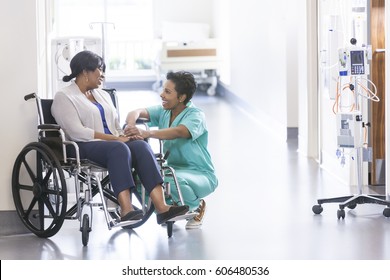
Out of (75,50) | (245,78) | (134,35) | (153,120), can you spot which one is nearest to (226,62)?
(245,78)

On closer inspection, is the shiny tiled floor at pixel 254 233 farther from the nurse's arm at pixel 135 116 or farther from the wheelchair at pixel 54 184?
the nurse's arm at pixel 135 116

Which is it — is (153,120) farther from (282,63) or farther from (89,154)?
(282,63)

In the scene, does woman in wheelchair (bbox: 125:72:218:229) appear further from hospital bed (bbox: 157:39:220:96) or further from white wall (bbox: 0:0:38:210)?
hospital bed (bbox: 157:39:220:96)

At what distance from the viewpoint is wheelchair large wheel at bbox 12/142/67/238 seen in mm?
5137

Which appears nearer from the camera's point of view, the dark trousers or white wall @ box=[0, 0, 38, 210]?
the dark trousers

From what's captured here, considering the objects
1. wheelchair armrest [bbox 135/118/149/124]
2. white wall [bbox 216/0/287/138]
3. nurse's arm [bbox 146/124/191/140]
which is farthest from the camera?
white wall [bbox 216/0/287/138]

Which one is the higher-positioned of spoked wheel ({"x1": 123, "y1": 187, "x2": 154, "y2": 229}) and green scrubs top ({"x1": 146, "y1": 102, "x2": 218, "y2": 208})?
green scrubs top ({"x1": 146, "y1": 102, "x2": 218, "y2": 208})

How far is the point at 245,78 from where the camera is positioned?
40.8ft

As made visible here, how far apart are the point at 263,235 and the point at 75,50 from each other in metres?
2.17

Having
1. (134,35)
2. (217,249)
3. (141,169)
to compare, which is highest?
(134,35)

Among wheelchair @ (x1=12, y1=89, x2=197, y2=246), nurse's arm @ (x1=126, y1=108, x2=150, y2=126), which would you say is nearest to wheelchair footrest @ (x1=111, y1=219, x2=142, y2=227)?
wheelchair @ (x1=12, y1=89, x2=197, y2=246)

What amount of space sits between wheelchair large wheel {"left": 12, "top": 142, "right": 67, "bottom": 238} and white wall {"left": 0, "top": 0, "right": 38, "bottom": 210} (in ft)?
0.28

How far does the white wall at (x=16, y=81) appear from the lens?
5430mm

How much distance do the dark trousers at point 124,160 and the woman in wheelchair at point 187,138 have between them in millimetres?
334
